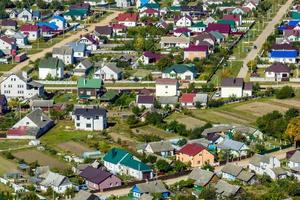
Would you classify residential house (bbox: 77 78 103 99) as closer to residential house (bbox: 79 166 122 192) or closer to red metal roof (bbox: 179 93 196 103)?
red metal roof (bbox: 179 93 196 103)

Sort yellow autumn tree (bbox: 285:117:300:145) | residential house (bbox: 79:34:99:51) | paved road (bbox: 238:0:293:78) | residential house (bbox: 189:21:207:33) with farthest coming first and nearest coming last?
residential house (bbox: 189:21:207:33)
residential house (bbox: 79:34:99:51)
paved road (bbox: 238:0:293:78)
yellow autumn tree (bbox: 285:117:300:145)

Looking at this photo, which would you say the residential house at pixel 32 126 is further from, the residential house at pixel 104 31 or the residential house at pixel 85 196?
the residential house at pixel 104 31

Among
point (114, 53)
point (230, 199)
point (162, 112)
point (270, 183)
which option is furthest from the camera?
point (114, 53)

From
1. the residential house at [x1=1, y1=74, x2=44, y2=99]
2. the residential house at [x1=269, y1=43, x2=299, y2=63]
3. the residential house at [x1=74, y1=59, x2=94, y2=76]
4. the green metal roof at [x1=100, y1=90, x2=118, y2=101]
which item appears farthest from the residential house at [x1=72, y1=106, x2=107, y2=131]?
the residential house at [x1=269, y1=43, x2=299, y2=63]

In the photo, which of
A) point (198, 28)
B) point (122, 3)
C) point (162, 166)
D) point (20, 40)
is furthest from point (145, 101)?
point (122, 3)

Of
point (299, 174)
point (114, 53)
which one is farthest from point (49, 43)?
point (299, 174)

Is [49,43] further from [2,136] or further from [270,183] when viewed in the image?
[270,183]
